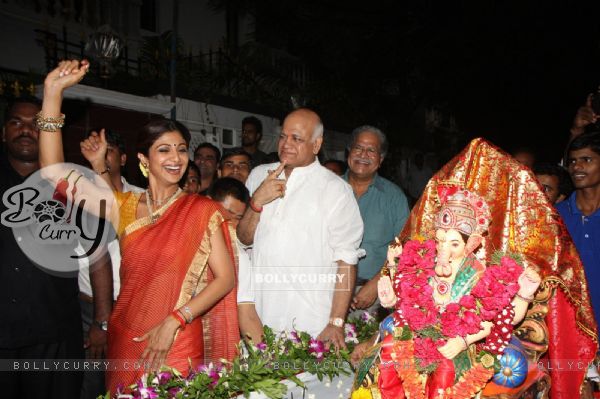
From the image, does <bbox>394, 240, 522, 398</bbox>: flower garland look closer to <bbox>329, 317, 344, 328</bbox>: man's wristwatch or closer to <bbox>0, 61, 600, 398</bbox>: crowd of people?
<bbox>0, 61, 600, 398</bbox>: crowd of people

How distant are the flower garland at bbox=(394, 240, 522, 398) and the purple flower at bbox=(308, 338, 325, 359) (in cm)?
60

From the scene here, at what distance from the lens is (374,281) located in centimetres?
382

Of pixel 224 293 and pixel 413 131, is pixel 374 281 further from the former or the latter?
pixel 413 131

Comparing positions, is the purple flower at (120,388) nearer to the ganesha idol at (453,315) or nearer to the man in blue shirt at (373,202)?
the ganesha idol at (453,315)

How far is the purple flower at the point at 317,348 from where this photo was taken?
3.07m

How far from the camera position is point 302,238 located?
11.5 ft

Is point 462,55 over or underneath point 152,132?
over

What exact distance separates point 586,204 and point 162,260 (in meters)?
3.15

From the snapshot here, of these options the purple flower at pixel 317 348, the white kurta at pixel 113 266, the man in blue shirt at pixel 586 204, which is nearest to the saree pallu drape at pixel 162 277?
the purple flower at pixel 317 348

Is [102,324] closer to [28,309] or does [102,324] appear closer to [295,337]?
[28,309]

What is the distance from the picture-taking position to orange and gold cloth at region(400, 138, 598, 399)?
9.82ft

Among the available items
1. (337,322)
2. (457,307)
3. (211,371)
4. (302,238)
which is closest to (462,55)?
(302,238)

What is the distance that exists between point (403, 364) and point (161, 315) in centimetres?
120

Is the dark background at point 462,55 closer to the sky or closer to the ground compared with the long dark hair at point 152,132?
closer to the sky
